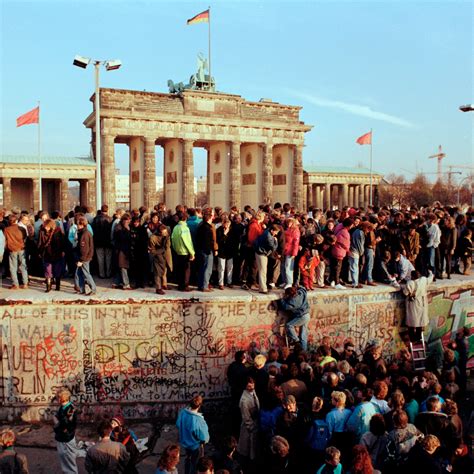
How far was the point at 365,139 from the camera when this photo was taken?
47.9 m

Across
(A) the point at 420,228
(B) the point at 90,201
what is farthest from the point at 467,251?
(B) the point at 90,201

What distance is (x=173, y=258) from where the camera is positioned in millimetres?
12430

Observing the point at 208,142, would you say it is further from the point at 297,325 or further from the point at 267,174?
the point at 297,325

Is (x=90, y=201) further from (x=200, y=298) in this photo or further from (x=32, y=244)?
(x=200, y=298)

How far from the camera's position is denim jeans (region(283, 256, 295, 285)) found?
1207 cm

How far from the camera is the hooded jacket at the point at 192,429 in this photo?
7422 millimetres

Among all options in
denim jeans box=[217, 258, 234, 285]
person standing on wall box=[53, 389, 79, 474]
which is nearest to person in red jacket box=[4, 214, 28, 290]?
denim jeans box=[217, 258, 234, 285]

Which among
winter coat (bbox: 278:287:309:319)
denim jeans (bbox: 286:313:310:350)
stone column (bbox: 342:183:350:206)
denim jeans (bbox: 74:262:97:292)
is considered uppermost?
stone column (bbox: 342:183:350:206)

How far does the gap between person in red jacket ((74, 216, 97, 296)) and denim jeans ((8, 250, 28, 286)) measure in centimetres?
146

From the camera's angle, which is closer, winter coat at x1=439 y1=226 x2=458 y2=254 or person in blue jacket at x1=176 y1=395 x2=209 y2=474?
person in blue jacket at x1=176 y1=395 x2=209 y2=474

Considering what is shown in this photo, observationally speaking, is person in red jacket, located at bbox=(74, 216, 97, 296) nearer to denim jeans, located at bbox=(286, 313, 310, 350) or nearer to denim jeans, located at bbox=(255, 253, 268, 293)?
denim jeans, located at bbox=(255, 253, 268, 293)

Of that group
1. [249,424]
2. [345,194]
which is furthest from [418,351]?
[345,194]

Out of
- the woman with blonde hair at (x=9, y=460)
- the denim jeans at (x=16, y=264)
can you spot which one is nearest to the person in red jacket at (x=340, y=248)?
the denim jeans at (x=16, y=264)

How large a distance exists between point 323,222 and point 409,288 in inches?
120
